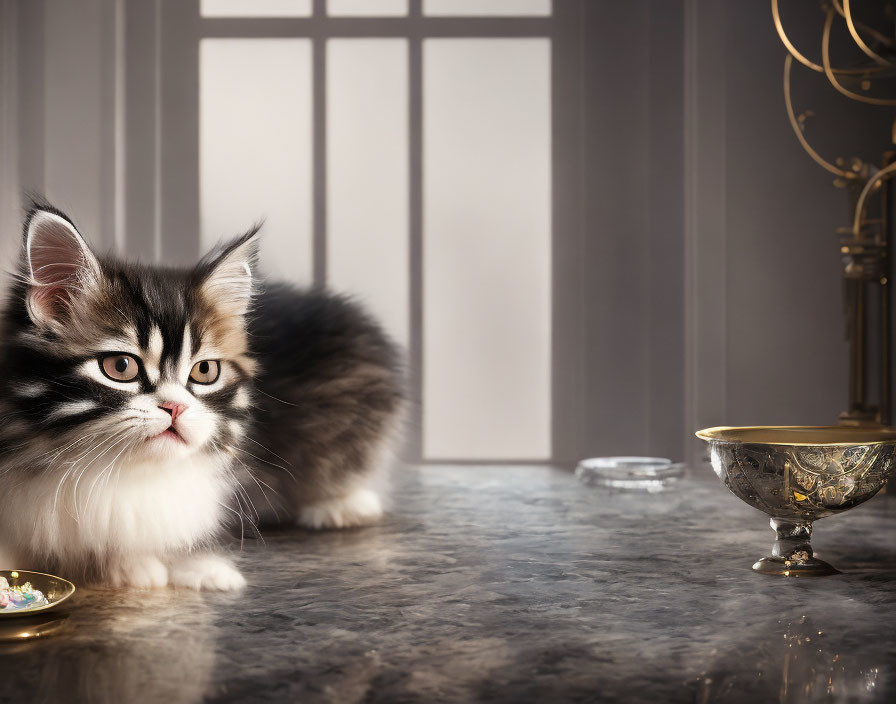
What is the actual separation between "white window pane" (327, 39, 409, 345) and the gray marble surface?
1156 mm

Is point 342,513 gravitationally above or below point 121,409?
below

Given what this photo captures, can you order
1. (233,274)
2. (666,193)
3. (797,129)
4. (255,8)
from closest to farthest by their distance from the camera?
(233,274)
(797,129)
(666,193)
(255,8)

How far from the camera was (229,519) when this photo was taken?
1341mm

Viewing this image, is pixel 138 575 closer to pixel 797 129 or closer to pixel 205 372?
pixel 205 372

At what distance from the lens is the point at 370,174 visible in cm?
237

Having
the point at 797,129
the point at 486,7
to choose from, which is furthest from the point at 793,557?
the point at 486,7

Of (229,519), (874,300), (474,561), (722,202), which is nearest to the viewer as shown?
(474,561)

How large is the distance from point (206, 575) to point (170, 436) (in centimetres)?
16

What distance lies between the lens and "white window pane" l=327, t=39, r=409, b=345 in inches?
92.8

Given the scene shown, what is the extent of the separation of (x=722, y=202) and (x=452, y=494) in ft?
3.08

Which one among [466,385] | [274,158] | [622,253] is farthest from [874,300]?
[274,158]

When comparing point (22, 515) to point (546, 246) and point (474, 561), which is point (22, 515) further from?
point (546, 246)

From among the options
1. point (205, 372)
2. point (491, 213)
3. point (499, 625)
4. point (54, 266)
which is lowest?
point (499, 625)

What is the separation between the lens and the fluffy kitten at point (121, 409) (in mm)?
918
